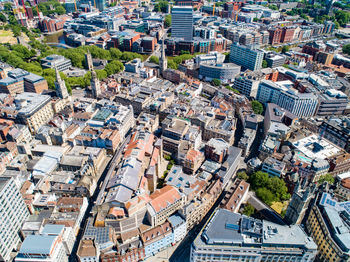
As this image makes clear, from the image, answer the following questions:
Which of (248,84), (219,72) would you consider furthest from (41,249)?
(219,72)

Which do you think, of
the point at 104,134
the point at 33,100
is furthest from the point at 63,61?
the point at 104,134

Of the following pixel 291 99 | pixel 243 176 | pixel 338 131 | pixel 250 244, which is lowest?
pixel 243 176

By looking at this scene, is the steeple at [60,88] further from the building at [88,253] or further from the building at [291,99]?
the building at [291,99]

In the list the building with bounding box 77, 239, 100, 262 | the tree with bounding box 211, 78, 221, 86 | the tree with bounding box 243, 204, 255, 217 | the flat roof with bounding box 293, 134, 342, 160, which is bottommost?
the tree with bounding box 243, 204, 255, 217

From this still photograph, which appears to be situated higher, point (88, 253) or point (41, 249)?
point (41, 249)

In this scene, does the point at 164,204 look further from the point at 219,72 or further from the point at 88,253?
the point at 219,72

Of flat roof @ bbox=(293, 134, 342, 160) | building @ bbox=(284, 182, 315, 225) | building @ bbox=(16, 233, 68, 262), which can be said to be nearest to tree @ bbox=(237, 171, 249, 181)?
building @ bbox=(284, 182, 315, 225)

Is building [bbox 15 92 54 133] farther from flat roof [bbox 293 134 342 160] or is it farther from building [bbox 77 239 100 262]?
flat roof [bbox 293 134 342 160]
